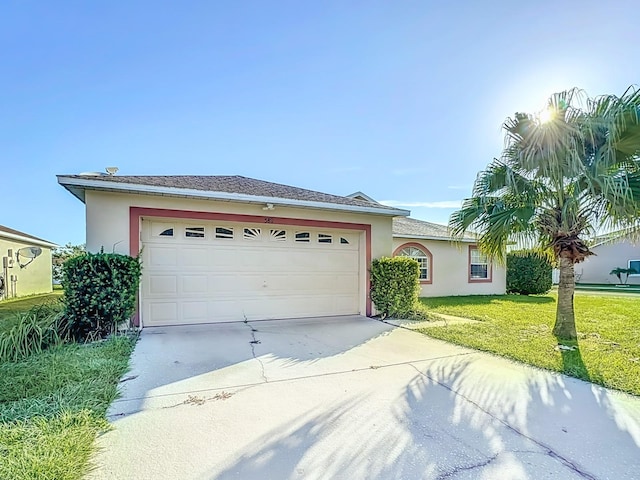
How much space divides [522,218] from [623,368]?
2766 mm

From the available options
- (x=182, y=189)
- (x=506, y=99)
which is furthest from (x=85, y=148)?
(x=506, y=99)

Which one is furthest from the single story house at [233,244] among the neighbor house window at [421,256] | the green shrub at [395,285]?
the neighbor house window at [421,256]

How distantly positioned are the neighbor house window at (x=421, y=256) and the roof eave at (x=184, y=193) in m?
6.06

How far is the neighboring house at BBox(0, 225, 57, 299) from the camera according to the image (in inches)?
583

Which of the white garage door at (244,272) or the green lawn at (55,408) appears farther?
the white garage door at (244,272)

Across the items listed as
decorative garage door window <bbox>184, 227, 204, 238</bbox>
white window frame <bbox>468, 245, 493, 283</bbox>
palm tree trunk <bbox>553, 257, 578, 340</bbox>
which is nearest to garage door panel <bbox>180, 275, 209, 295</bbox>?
decorative garage door window <bbox>184, 227, 204, 238</bbox>

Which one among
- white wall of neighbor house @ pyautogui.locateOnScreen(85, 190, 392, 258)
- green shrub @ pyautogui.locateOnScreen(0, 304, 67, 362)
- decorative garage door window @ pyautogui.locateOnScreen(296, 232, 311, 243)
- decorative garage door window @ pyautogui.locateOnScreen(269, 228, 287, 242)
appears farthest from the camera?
decorative garage door window @ pyautogui.locateOnScreen(296, 232, 311, 243)

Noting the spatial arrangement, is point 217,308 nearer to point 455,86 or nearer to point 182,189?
point 182,189

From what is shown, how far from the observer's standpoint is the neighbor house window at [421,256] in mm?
14609

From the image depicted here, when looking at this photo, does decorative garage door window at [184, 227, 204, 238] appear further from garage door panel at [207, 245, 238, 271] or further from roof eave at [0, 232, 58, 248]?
roof eave at [0, 232, 58, 248]

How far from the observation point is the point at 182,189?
727cm

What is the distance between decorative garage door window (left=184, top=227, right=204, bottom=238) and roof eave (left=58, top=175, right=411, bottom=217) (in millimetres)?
835

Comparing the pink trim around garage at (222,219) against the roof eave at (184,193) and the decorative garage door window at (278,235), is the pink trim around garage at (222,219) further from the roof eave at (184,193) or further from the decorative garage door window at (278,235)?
the roof eave at (184,193)

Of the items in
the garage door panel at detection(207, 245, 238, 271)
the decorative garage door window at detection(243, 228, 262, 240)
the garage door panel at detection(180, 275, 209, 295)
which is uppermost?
the decorative garage door window at detection(243, 228, 262, 240)
